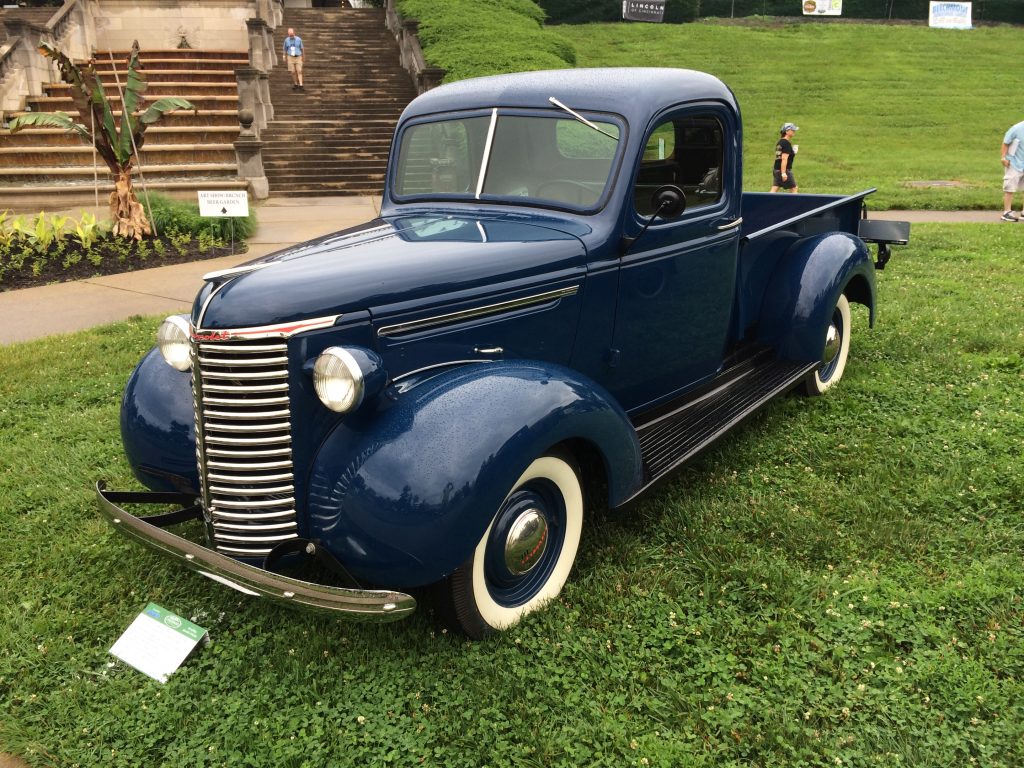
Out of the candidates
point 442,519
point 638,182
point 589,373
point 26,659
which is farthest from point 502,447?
point 26,659

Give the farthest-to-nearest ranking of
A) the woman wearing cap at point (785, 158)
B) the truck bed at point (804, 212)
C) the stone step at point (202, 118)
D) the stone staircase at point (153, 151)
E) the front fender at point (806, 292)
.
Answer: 1. the stone step at point (202, 118)
2. the stone staircase at point (153, 151)
3. the woman wearing cap at point (785, 158)
4. the truck bed at point (804, 212)
5. the front fender at point (806, 292)

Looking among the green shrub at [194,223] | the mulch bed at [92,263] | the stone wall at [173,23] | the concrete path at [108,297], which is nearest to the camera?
the concrete path at [108,297]

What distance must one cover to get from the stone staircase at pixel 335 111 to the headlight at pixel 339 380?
38.9ft

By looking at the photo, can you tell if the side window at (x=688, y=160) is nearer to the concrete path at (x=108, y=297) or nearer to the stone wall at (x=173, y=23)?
the concrete path at (x=108, y=297)

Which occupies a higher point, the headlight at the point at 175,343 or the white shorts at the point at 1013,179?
the white shorts at the point at 1013,179

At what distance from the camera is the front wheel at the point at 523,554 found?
9.18 feet

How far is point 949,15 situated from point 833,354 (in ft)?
134

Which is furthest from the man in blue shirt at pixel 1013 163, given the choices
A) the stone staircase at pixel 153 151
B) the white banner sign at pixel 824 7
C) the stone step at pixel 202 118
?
the white banner sign at pixel 824 7

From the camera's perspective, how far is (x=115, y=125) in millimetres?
9656

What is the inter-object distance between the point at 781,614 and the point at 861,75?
30.3 meters

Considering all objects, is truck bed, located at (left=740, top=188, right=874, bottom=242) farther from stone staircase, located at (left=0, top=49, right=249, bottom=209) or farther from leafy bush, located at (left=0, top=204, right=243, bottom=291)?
stone staircase, located at (left=0, top=49, right=249, bottom=209)

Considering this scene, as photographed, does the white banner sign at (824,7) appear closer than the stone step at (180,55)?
No

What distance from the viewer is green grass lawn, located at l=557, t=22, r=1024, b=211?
16.0 meters

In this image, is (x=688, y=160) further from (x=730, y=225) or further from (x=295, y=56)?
(x=295, y=56)
